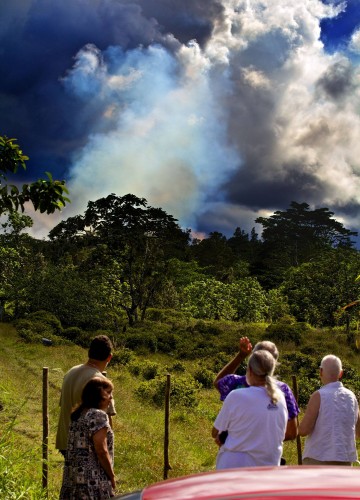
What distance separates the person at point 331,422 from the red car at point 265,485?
96.0 inches

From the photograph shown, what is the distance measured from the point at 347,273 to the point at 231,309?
7871 mm

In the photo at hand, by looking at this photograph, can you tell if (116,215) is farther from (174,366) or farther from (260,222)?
(260,222)

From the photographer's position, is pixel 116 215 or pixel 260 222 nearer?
pixel 116 215

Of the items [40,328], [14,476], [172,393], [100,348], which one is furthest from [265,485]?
[40,328]

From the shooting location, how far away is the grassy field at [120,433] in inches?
204

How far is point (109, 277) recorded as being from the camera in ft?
110

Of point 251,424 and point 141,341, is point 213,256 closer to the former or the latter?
point 141,341

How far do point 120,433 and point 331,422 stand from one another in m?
6.79

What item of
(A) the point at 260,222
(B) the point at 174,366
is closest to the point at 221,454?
(B) the point at 174,366

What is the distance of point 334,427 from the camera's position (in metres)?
4.53

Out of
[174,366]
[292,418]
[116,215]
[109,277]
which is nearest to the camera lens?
[292,418]

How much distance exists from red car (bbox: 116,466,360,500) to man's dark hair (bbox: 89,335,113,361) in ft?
7.16

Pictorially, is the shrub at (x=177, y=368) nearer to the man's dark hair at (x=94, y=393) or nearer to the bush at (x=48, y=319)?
the bush at (x=48, y=319)

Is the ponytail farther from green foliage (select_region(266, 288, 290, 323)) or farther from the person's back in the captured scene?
green foliage (select_region(266, 288, 290, 323))
